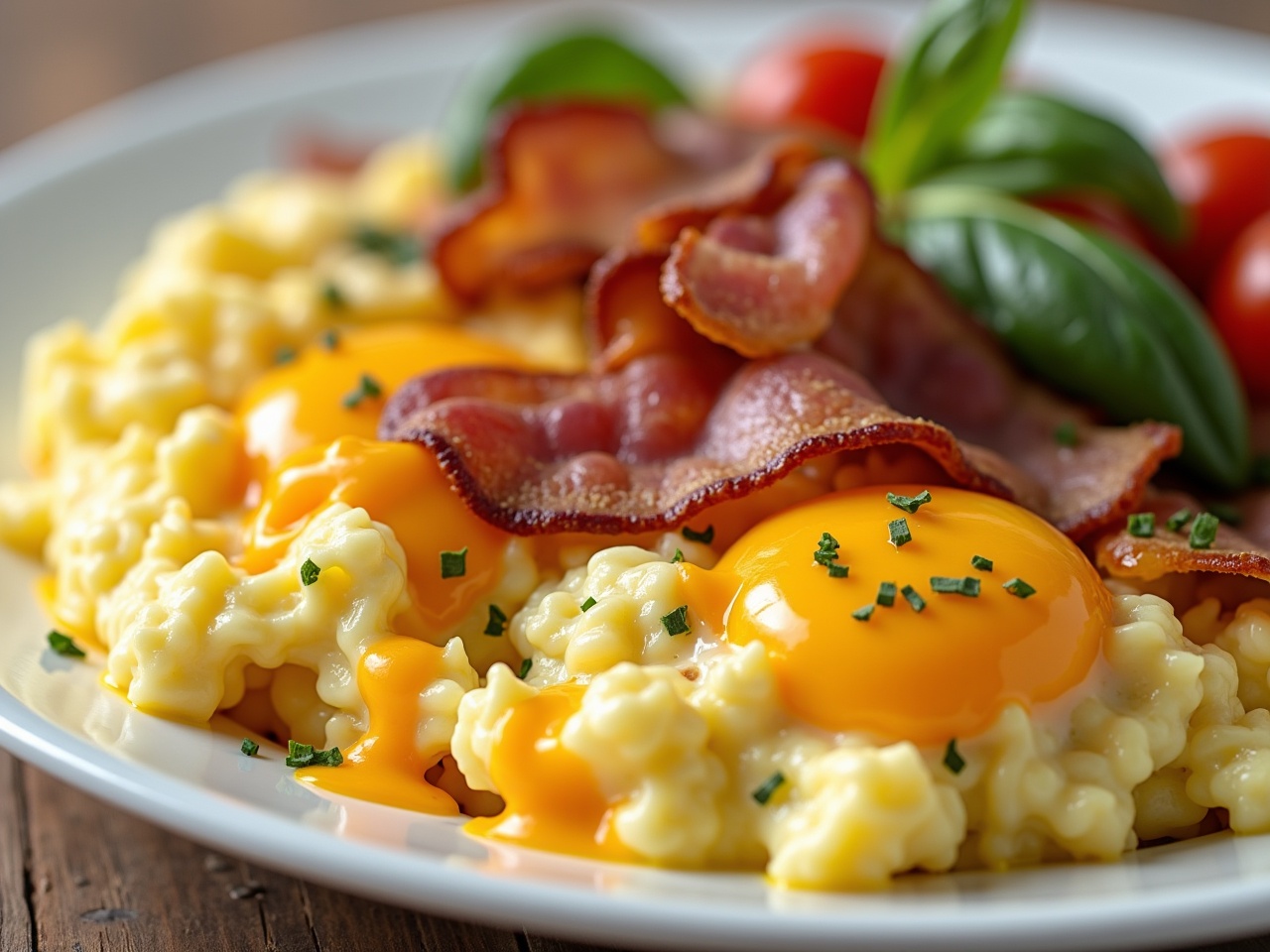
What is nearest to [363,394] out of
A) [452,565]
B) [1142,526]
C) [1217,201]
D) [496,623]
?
[452,565]

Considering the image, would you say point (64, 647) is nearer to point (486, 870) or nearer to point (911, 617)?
point (486, 870)

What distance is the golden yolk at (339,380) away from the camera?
333 cm

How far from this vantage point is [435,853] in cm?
236

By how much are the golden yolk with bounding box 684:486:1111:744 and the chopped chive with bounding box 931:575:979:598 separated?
11 millimetres

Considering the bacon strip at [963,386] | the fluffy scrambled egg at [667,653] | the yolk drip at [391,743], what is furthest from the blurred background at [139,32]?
the yolk drip at [391,743]

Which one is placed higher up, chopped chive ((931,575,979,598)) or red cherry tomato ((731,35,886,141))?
chopped chive ((931,575,979,598))

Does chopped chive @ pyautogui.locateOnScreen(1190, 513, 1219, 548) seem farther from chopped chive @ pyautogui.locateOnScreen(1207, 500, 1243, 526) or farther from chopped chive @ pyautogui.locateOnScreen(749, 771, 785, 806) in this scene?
chopped chive @ pyautogui.locateOnScreen(749, 771, 785, 806)

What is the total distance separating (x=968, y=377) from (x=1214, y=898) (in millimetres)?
1531

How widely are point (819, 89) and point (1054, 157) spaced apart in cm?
131

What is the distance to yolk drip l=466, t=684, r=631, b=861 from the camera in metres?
2.46

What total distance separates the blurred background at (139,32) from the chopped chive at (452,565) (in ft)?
15.6

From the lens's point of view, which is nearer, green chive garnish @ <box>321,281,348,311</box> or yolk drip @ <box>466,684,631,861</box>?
yolk drip @ <box>466,684,631,861</box>

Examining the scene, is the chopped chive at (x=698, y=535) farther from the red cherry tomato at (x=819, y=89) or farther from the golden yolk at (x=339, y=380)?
the red cherry tomato at (x=819, y=89)

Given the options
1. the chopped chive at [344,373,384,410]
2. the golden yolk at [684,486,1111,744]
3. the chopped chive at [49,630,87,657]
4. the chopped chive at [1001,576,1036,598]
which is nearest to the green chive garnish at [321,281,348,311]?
the chopped chive at [344,373,384,410]
